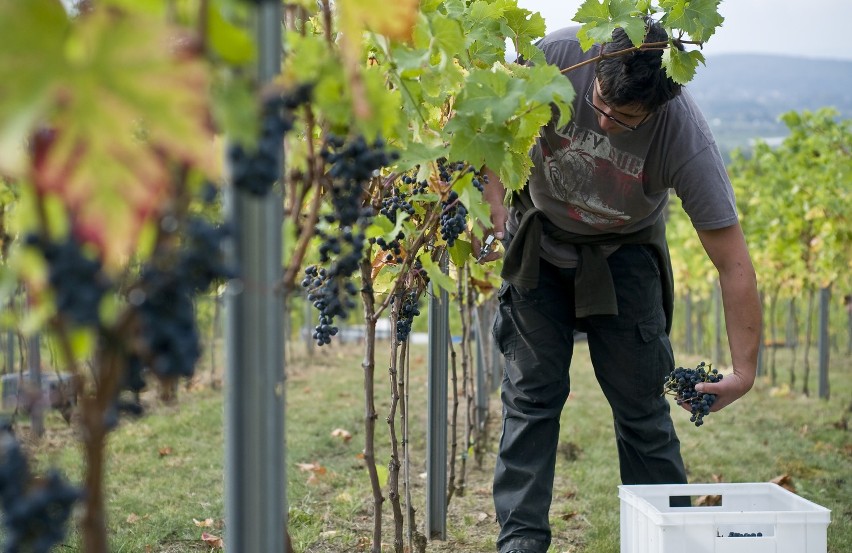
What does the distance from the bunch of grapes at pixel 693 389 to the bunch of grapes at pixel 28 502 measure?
7.72 ft

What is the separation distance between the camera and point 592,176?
3.40m

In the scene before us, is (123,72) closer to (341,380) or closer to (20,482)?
(20,482)

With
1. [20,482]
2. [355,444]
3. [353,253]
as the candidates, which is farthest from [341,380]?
[20,482]

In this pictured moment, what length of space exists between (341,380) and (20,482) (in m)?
8.42

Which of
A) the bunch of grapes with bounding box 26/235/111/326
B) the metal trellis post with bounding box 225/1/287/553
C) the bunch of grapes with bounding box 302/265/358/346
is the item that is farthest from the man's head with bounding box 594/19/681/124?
the bunch of grapes with bounding box 26/235/111/326

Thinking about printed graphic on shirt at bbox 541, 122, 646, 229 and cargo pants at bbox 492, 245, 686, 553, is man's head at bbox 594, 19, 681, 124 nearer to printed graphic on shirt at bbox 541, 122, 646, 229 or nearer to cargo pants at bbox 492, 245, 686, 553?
printed graphic on shirt at bbox 541, 122, 646, 229

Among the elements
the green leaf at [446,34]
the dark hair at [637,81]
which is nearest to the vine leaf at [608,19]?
the dark hair at [637,81]

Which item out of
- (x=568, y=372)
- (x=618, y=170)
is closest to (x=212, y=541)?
(x=568, y=372)

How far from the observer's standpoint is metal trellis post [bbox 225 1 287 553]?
1245 mm

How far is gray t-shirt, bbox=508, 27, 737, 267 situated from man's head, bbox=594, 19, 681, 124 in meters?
0.16

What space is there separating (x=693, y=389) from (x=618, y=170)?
801mm

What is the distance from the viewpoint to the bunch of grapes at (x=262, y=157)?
1.09m

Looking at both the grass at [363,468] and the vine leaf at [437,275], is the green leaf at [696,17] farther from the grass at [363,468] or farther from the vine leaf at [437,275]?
the grass at [363,468]

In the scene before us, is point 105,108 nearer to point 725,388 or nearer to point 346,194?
point 346,194
